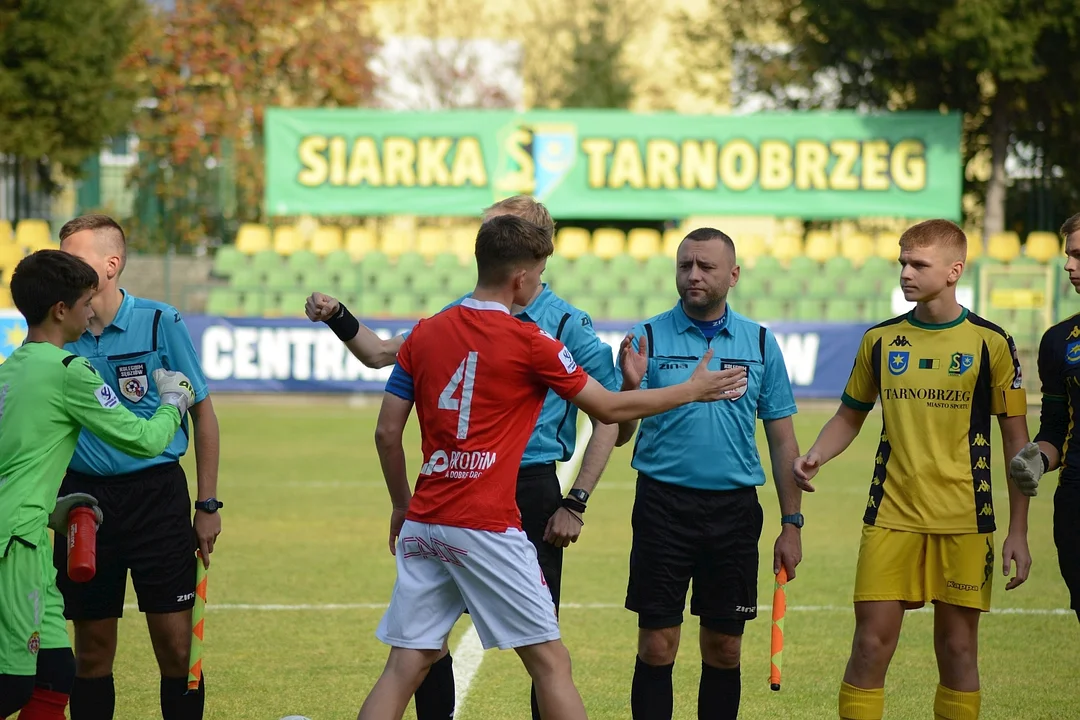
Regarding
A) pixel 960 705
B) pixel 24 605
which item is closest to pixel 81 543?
pixel 24 605

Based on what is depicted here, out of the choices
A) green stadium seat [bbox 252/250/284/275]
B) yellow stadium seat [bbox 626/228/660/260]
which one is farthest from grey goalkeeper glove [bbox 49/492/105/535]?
yellow stadium seat [bbox 626/228/660/260]

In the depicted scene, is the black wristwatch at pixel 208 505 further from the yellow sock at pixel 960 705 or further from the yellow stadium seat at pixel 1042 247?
the yellow stadium seat at pixel 1042 247

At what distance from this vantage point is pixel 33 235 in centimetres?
2428

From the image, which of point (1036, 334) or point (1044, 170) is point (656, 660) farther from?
point (1044, 170)

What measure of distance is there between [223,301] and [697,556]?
17.6 meters

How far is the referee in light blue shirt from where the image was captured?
5.16m

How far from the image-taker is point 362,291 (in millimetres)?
22094

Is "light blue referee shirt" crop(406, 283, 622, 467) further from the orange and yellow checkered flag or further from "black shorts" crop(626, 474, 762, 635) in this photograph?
the orange and yellow checkered flag

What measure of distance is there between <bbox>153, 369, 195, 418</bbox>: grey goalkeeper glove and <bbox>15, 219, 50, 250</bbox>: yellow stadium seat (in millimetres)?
20182

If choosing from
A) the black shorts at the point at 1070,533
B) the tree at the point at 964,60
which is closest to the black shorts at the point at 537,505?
the black shorts at the point at 1070,533

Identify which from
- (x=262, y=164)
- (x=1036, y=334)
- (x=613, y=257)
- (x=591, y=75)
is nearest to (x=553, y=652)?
(x=1036, y=334)

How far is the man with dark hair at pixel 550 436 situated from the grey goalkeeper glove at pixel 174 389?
577mm

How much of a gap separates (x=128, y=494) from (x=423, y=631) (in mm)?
1425

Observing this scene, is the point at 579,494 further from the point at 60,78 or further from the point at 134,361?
the point at 60,78
